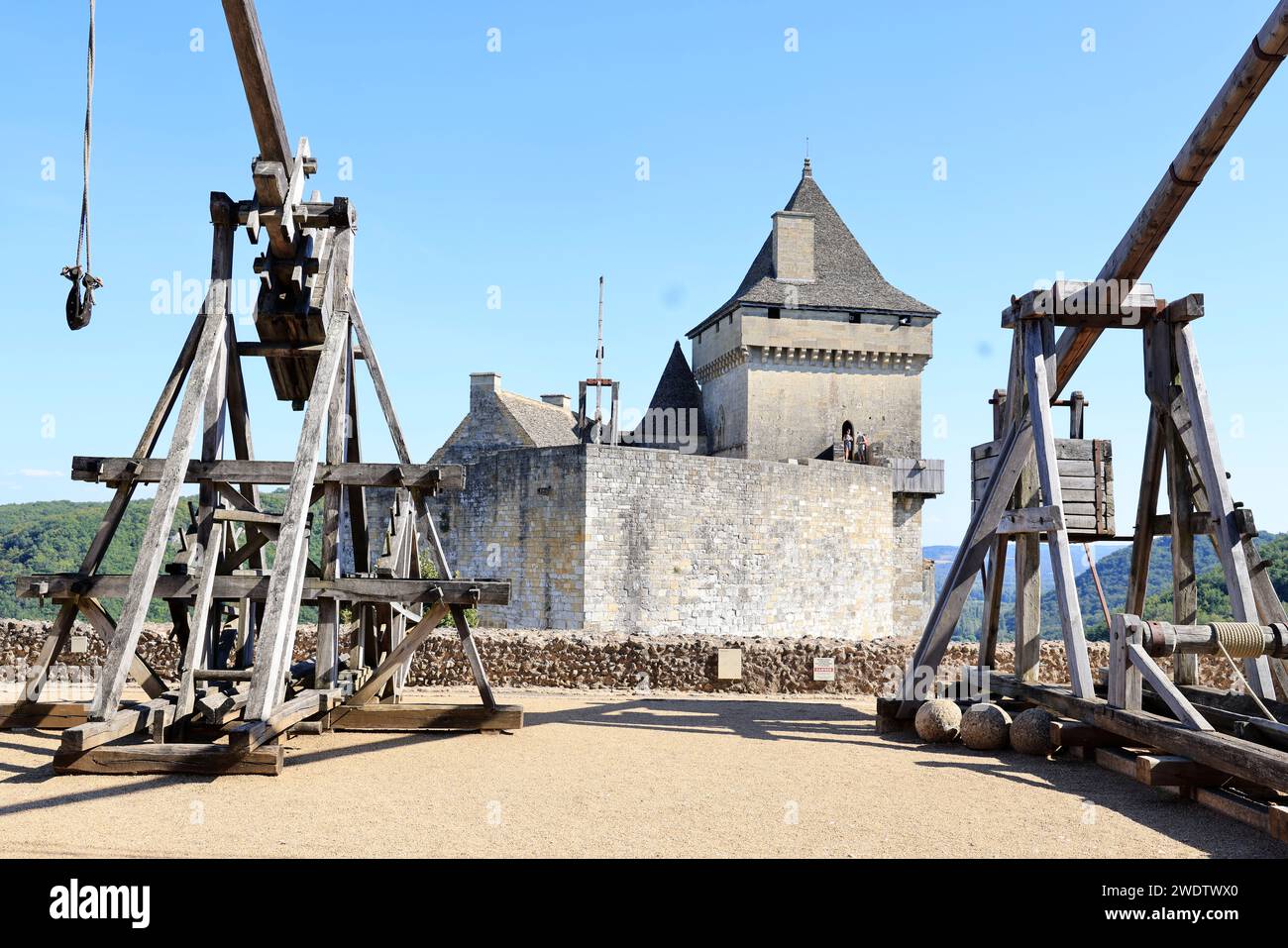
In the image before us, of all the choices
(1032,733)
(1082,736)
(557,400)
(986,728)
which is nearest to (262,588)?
(986,728)

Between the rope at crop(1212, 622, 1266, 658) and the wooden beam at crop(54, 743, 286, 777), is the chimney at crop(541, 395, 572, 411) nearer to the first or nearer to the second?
the wooden beam at crop(54, 743, 286, 777)

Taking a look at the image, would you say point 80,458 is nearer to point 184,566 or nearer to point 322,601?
point 184,566

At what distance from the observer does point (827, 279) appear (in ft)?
103

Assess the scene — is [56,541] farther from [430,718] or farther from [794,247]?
[430,718]

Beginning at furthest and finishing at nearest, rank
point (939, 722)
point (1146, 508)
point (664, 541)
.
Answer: point (664, 541) < point (1146, 508) < point (939, 722)

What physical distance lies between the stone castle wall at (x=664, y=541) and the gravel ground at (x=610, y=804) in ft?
40.3

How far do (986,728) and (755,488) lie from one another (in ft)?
47.0

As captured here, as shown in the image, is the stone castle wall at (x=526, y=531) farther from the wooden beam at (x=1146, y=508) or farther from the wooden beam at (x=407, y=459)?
the wooden beam at (x=1146, y=508)

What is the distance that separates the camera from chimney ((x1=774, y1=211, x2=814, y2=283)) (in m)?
31.0

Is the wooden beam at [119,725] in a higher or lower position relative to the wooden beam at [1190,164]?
lower

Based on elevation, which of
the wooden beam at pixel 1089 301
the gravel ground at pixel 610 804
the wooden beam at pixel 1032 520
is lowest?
the gravel ground at pixel 610 804

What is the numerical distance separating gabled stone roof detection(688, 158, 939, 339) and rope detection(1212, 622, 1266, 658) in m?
24.0

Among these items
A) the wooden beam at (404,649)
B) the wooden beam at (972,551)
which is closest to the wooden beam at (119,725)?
the wooden beam at (404,649)

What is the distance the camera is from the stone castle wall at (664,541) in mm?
20266
